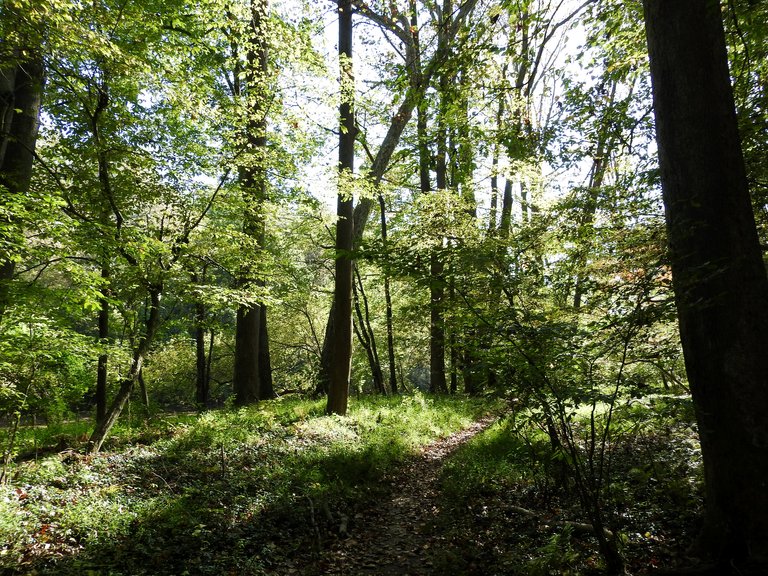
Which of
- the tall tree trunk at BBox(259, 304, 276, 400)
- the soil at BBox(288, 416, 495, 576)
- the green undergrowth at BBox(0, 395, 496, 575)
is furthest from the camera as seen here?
the tall tree trunk at BBox(259, 304, 276, 400)

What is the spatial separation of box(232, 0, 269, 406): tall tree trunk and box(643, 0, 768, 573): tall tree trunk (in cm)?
750

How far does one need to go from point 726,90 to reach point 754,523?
10.6 feet

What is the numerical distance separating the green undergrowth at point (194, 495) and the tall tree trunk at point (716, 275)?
4.46m

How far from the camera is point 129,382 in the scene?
8031 mm

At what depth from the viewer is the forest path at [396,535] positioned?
510cm

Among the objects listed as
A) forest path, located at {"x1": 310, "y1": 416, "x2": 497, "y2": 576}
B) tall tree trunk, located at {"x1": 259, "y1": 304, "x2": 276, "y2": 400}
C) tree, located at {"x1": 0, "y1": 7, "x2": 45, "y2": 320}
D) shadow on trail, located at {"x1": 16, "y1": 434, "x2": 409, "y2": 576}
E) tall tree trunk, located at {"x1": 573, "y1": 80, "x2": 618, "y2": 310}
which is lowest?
forest path, located at {"x1": 310, "y1": 416, "x2": 497, "y2": 576}

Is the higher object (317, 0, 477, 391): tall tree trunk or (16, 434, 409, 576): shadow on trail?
(317, 0, 477, 391): tall tree trunk

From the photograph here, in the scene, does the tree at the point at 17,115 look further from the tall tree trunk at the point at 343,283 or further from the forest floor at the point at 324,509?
the tall tree trunk at the point at 343,283

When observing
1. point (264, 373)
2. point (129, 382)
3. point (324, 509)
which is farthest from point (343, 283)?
point (264, 373)

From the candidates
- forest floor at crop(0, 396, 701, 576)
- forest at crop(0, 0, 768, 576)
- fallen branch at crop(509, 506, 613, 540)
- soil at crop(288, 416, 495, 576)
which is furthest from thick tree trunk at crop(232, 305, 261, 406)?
fallen branch at crop(509, 506, 613, 540)

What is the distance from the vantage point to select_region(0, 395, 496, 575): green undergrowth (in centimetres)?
459

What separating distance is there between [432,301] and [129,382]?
583 cm

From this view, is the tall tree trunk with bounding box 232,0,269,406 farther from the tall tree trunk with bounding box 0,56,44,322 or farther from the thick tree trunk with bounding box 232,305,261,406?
the tall tree trunk with bounding box 0,56,44,322

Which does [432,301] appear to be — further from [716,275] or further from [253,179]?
[253,179]
